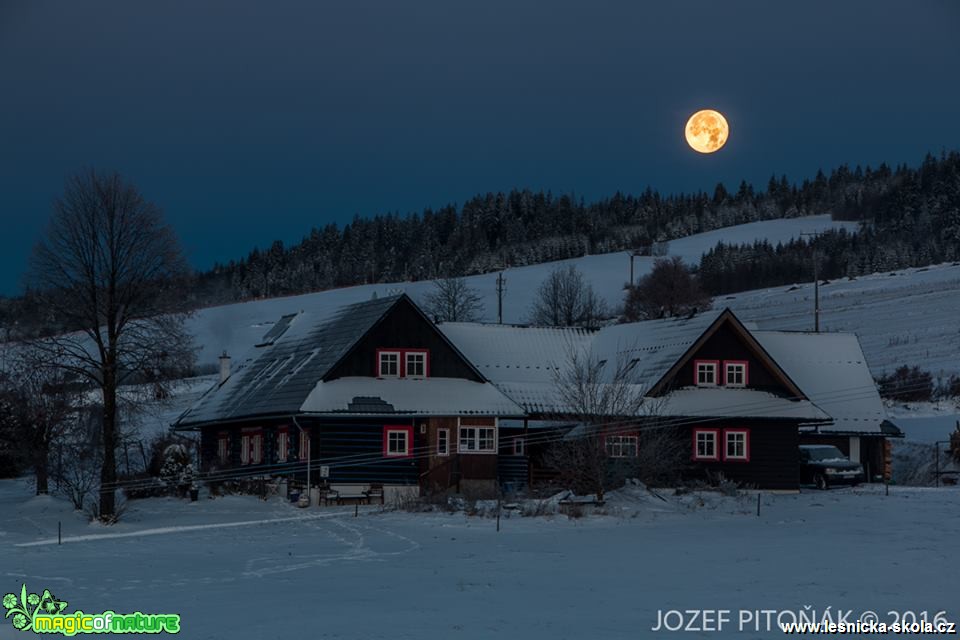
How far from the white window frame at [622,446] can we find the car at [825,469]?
9.47 m

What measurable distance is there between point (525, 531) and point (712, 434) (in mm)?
16804

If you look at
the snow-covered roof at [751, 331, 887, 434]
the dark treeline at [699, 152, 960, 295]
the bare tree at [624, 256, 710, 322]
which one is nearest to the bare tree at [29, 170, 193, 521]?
the snow-covered roof at [751, 331, 887, 434]

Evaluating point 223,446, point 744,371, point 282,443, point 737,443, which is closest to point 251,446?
point 223,446

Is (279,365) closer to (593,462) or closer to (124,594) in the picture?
(593,462)

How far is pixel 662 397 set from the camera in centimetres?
4619

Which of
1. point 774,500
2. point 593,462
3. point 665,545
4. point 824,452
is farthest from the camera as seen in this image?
point 824,452

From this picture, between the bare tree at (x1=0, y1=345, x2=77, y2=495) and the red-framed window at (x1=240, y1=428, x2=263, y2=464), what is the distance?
7.02 metres

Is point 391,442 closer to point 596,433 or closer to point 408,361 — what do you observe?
point 408,361

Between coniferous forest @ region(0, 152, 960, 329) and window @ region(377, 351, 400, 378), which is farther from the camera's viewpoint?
coniferous forest @ region(0, 152, 960, 329)

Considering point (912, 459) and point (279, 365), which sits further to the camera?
point (912, 459)

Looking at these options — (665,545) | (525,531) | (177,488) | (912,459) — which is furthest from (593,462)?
(912,459)

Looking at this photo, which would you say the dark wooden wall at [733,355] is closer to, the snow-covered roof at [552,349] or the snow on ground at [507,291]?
the snow-covered roof at [552,349]

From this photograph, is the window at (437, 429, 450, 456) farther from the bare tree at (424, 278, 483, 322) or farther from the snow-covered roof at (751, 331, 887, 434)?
the bare tree at (424, 278, 483, 322)

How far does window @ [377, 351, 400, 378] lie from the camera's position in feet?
145
